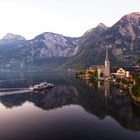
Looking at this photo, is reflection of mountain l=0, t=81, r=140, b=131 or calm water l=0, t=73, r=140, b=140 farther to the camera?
reflection of mountain l=0, t=81, r=140, b=131

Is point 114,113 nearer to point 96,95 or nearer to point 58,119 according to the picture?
point 58,119

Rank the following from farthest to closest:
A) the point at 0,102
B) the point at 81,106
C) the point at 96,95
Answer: the point at 96,95 → the point at 0,102 → the point at 81,106

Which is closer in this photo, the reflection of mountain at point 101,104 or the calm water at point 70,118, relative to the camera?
the calm water at point 70,118

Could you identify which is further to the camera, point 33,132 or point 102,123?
point 102,123

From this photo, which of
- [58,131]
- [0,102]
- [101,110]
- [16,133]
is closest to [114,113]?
[101,110]

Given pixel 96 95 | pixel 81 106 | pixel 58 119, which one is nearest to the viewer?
pixel 58 119

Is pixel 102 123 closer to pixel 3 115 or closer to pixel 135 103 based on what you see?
pixel 135 103

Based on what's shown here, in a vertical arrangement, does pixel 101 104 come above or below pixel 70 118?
above
